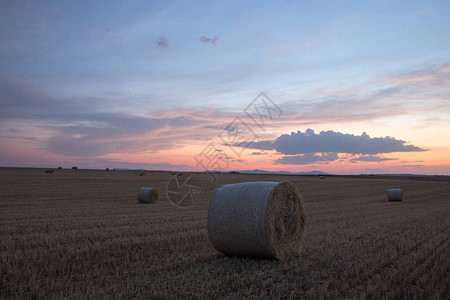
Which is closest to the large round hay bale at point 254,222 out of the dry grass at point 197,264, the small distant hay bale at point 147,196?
the dry grass at point 197,264

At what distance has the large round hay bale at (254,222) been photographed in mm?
7531

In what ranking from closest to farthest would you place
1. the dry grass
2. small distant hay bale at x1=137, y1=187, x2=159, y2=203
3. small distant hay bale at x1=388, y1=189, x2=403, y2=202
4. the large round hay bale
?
the dry grass, the large round hay bale, small distant hay bale at x1=137, y1=187, x2=159, y2=203, small distant hay bale at x1=388, y1=189, x2=403, y2=202

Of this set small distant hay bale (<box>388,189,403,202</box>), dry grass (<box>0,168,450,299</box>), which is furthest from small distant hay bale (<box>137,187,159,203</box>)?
small distant hay bale (<box>388,189,403,202</box>)

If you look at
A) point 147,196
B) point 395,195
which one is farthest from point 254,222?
point 395,195

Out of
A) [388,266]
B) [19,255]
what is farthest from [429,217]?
[19,255]

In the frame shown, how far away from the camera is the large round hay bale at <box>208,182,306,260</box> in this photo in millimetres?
7531

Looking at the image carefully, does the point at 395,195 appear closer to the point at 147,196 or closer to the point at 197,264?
the point at 147,196

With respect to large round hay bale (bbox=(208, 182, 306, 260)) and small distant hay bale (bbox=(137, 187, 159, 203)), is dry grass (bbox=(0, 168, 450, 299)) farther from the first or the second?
small distant hay bale (bbox=(137, 187, 159, 203))

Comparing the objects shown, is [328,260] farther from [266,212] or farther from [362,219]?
[362,219]

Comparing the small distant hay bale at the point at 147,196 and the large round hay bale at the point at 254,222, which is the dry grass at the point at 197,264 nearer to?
the large round hay bale at the point at 254,222

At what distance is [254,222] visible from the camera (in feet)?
25.0

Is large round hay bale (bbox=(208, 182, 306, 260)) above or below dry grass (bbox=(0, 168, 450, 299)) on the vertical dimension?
above

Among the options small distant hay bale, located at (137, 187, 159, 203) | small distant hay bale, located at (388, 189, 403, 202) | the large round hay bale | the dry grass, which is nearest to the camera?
the dry grass

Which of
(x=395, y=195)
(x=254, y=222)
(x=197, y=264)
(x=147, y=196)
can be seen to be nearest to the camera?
(x=197, y=264)
